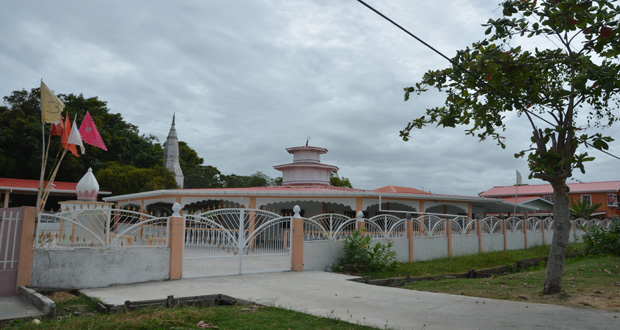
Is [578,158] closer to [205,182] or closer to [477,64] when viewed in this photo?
[477,64]

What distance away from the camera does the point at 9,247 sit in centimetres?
774

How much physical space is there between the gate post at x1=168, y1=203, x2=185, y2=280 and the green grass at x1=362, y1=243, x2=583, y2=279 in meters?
4.75

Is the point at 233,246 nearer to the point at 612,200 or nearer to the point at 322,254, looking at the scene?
the point at 322,254

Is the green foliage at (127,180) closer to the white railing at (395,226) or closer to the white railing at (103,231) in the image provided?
the white railing at (395,226)

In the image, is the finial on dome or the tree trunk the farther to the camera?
the finial on dome

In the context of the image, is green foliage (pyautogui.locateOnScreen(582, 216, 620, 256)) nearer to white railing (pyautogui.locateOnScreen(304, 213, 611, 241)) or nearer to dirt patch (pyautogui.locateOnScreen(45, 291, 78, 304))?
white railing (pyautogui.locateOnScreen(304, 213, 611, 241))

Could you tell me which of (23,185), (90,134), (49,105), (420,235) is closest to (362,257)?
(420,235)

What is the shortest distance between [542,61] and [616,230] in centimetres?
1218

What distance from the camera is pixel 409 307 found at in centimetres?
681

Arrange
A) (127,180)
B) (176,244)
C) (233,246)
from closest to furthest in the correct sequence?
(176,244)
(233,246)
(127,180)

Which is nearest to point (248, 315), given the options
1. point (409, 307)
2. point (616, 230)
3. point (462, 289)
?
point (409, 307)

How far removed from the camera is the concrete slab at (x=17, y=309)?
6117mm

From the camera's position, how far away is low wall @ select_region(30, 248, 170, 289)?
797 centimetres

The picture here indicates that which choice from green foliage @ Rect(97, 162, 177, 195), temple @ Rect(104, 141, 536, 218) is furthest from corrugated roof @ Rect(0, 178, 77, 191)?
temple @ Rect(104, 141, 536, 218)
